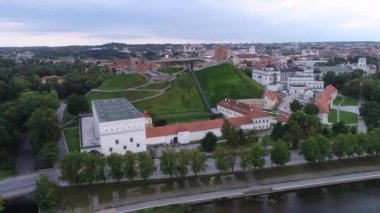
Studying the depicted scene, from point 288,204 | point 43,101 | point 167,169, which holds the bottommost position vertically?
point 288,204

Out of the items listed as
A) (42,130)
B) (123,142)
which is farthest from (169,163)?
(42,130)

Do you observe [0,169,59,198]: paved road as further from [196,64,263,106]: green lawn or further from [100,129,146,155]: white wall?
[196,64,263,106]: green lawn

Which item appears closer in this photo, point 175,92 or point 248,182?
point 248,182

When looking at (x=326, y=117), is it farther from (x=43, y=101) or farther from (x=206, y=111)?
(x=43, y=101)

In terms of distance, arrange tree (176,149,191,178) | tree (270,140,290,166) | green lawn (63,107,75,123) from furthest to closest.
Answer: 1. green lawn (63,107,75,123)
2. tree (270,140,290,166)
3. tree (176,149,191,178)

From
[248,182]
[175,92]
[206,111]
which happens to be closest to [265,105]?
[206,111]

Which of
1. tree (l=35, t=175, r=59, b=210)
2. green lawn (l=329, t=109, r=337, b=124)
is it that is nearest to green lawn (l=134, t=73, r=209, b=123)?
green lawn (l=329, t=109, r=337, b=124)
